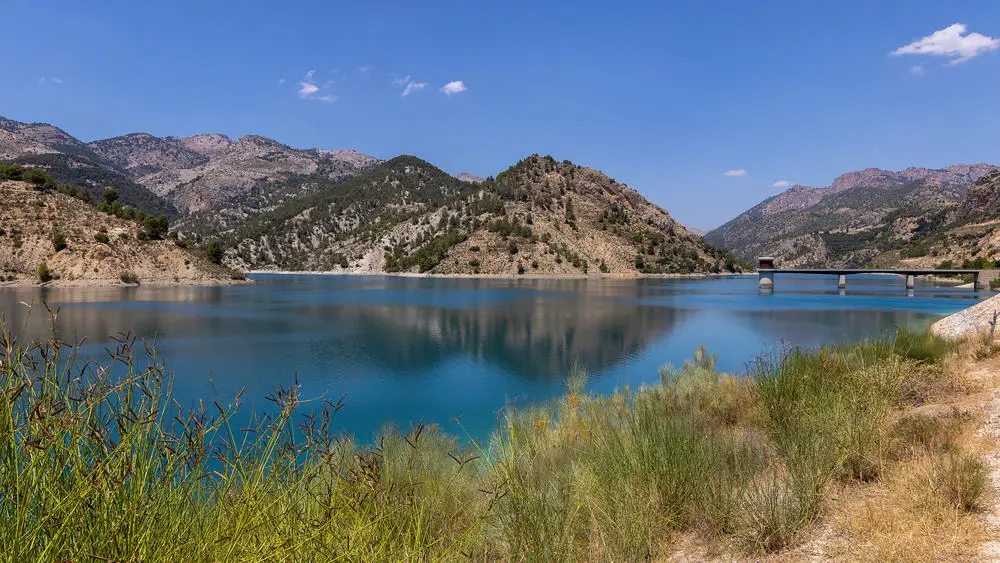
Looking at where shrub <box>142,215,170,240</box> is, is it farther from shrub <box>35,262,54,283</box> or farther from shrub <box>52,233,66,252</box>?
shrub <box>35,262,54,283</box>

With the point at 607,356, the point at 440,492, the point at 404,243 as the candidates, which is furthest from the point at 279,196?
the point at 440,492

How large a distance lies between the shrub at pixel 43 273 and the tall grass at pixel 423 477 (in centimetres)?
6076

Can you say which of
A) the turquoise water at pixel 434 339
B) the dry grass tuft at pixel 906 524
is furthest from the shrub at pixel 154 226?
the dry grass tuft at pixel 906 524

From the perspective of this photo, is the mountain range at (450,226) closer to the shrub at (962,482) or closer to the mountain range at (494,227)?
the mountain range at (494,227)

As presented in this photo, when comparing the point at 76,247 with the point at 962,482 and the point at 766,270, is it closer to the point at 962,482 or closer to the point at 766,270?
the point at 962,482

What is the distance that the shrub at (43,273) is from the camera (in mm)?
51294

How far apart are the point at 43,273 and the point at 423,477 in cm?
6471

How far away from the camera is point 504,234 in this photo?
101m

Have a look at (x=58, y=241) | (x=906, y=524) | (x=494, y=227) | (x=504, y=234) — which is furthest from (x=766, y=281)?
(x=58, y=241)

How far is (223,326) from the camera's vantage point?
2880 cm

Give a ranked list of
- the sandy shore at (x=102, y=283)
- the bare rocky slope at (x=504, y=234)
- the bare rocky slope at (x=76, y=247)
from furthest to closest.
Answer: the bare rocky slope at (x=504, y=234)
the bare rocky slope at (x=76, y=247)
the sandy shore at (x=102, y=283)

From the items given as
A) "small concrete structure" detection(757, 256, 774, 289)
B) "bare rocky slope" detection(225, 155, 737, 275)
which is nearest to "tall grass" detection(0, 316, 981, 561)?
"small concrete structure" detection(757, 256, 774, 289)

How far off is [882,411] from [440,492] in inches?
189

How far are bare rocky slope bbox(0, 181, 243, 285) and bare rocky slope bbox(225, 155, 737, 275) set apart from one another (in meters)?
46.9
